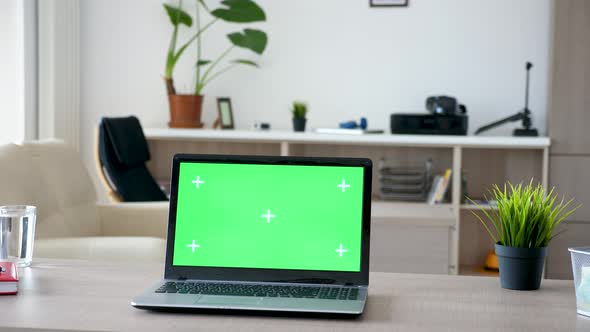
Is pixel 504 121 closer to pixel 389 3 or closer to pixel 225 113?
pixel 389 3

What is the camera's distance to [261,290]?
5.32 feet

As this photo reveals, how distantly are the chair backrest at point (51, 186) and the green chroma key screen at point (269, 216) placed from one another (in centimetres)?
126

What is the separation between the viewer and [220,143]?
5332 millimetres

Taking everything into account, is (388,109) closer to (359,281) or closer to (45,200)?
(45,200)

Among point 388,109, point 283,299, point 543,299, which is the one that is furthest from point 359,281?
point 388,109

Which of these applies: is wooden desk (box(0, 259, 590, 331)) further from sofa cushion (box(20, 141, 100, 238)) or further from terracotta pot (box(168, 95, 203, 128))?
terracotta pot (box(168, 95, 203, 128))

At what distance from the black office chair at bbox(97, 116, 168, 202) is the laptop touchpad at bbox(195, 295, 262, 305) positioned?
2.58 m

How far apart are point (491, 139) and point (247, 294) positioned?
11.1ft

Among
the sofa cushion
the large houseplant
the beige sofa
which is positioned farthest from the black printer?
the sofa cushion

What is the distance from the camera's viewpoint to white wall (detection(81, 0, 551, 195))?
507 centimetres

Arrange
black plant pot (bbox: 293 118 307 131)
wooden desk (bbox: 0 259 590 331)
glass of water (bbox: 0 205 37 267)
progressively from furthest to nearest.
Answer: black plant pot (bbox: 293 118 307 131), glass of water (bbox: 0 205 37 267), wooden desk (bbox: 0 259 590 331)

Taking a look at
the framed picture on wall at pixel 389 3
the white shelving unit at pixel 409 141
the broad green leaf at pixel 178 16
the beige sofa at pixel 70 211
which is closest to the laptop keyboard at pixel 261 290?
the beige sofa at pixel 70 211

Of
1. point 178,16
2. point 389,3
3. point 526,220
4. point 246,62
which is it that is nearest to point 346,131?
point 246,62

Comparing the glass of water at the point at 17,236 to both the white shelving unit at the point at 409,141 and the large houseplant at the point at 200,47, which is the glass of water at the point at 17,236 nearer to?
the white shelving unit at the point at 409,141
